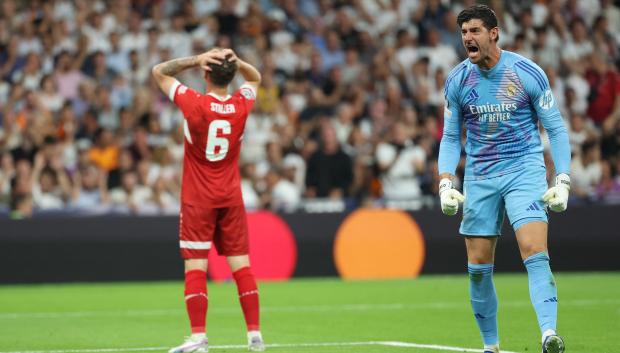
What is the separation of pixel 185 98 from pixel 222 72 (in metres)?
0.40

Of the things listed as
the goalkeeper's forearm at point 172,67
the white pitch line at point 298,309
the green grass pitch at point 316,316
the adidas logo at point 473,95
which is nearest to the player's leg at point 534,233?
the adidas logo at point 473,95

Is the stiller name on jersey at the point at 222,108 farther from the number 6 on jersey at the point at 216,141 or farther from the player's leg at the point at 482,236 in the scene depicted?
the player's leg at the point at 482,236

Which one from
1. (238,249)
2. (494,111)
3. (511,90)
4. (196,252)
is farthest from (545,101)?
(196,252)

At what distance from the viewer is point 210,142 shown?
9.08 meters

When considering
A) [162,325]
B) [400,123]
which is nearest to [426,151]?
[400,123]

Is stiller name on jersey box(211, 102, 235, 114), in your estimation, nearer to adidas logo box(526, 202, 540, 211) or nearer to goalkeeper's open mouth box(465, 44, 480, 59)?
goalkeeper's open mouth box(465, 44, 480, 59)

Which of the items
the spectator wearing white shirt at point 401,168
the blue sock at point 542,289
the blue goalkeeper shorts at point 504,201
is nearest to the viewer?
the blue sock at point 542,289

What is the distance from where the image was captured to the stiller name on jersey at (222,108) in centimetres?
901

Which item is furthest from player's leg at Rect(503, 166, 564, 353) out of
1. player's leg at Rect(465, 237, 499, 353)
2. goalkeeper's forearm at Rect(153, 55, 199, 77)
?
goalkeeper's forearm at Rect(153, 55, 199, 77)

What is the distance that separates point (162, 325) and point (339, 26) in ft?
36.8

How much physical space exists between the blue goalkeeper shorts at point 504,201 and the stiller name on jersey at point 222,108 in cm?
216

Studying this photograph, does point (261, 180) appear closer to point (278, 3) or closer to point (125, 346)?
point (278, 3)

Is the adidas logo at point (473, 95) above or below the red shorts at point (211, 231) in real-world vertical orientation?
above

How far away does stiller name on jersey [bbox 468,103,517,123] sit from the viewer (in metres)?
7.70
